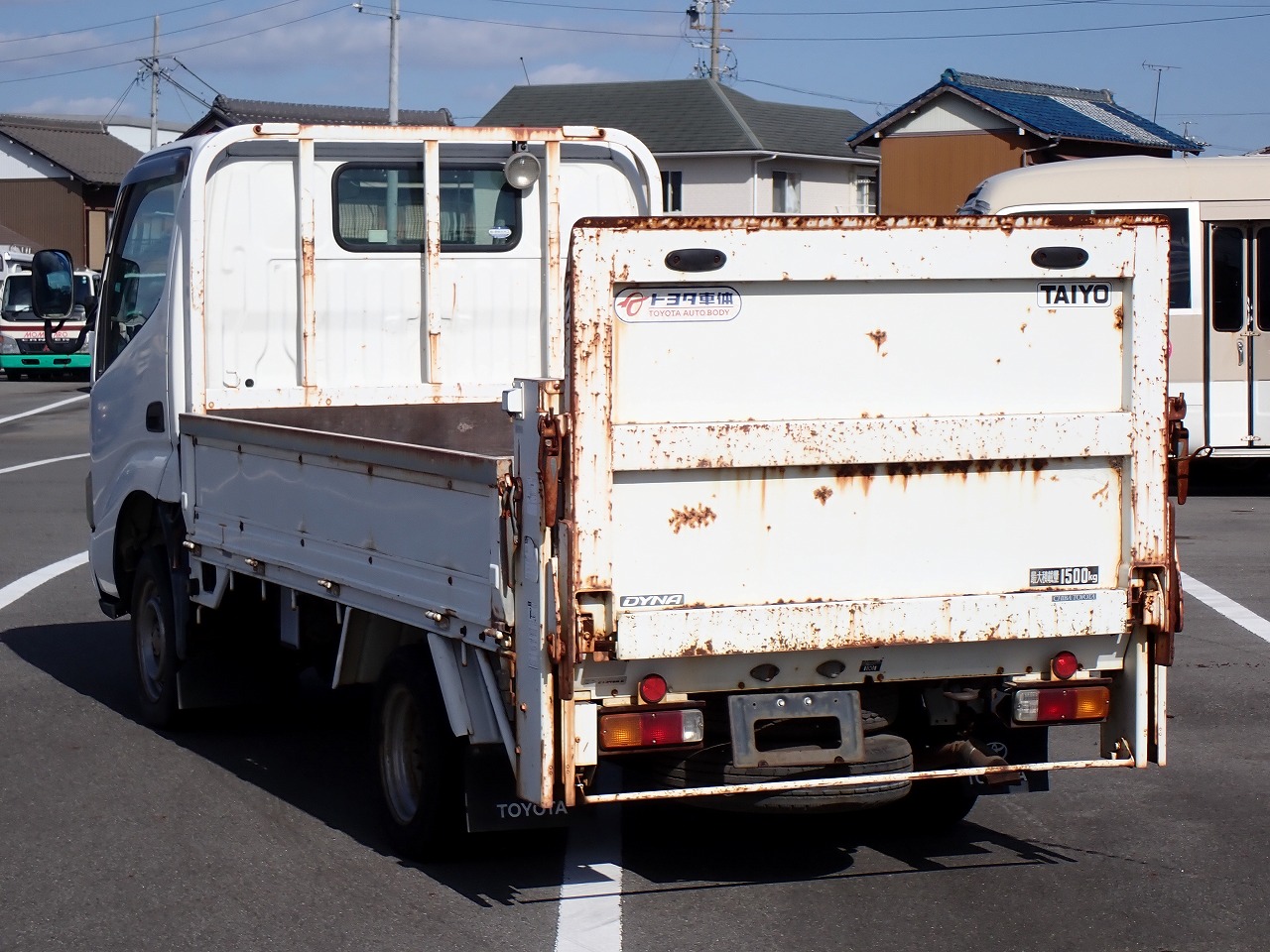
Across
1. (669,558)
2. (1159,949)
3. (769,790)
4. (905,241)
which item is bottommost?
(1159,949)

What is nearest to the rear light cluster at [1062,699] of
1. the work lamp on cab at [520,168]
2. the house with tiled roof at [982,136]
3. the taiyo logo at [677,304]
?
the taiyo logo at [677,304]

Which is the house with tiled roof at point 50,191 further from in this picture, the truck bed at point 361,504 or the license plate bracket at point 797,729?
the license plate bracket at point 797,729

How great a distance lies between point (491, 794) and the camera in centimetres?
594

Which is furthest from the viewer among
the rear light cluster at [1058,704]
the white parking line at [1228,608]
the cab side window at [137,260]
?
the white parking line at [1228,608]

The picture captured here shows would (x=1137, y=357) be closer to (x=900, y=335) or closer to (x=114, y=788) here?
(x=900, y=335)

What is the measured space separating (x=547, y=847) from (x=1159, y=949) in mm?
2222

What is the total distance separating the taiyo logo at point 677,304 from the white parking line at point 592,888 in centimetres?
193

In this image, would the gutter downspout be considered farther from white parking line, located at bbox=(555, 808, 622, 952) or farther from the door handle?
white parking line, located at bbox=(555, 808, 622, 952)

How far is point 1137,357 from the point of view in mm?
5566

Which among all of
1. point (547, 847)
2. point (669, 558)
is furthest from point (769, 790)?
point (547, 847)

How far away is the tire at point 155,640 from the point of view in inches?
327

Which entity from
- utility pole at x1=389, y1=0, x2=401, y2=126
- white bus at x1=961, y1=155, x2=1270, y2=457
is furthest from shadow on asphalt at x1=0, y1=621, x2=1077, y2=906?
utility pole at x1=389, y1=0, x2=401, y2=126

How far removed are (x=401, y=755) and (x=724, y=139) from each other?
50.5 m

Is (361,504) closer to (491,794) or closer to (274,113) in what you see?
(491,794)
